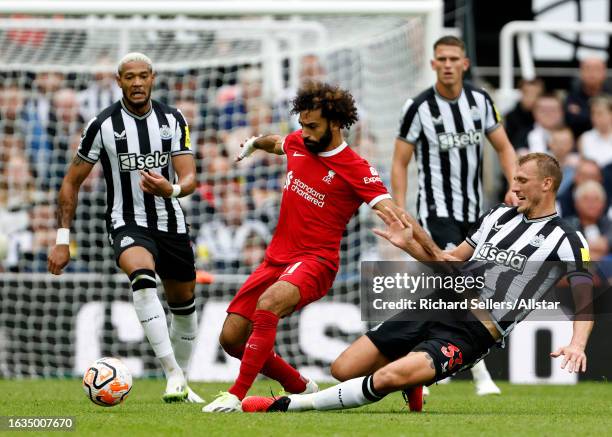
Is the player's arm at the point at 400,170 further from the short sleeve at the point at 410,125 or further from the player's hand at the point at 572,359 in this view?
the player's hand at the point at 572,359

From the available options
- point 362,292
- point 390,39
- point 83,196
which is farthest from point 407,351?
point 83,196

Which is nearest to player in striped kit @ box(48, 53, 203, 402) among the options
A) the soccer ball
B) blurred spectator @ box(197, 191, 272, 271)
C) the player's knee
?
the soccer ball

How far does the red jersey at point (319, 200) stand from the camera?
25.6 ft

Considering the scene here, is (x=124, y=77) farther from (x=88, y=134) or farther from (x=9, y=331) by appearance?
(x=9, y=331)

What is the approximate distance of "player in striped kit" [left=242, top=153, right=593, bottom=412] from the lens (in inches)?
281

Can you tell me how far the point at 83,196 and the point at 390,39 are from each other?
3.69 m

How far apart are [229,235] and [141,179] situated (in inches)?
176

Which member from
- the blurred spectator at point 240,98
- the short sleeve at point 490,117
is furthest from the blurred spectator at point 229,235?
the short sleeve at point 490,117

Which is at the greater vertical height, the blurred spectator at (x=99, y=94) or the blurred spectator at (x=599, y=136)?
the blurred spectator at (x=99, y=94)

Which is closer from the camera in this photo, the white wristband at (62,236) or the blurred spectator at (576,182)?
the white wristband at (62,236)

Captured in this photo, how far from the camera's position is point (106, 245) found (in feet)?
42.3

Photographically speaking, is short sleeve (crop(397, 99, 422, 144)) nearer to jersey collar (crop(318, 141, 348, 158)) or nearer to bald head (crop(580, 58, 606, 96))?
jersey collar (crop(318, 141, 348, 158))

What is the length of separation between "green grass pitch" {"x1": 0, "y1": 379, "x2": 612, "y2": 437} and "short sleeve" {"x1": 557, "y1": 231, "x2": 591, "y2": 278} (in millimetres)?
886

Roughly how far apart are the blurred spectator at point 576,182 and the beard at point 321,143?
5.76 meters
